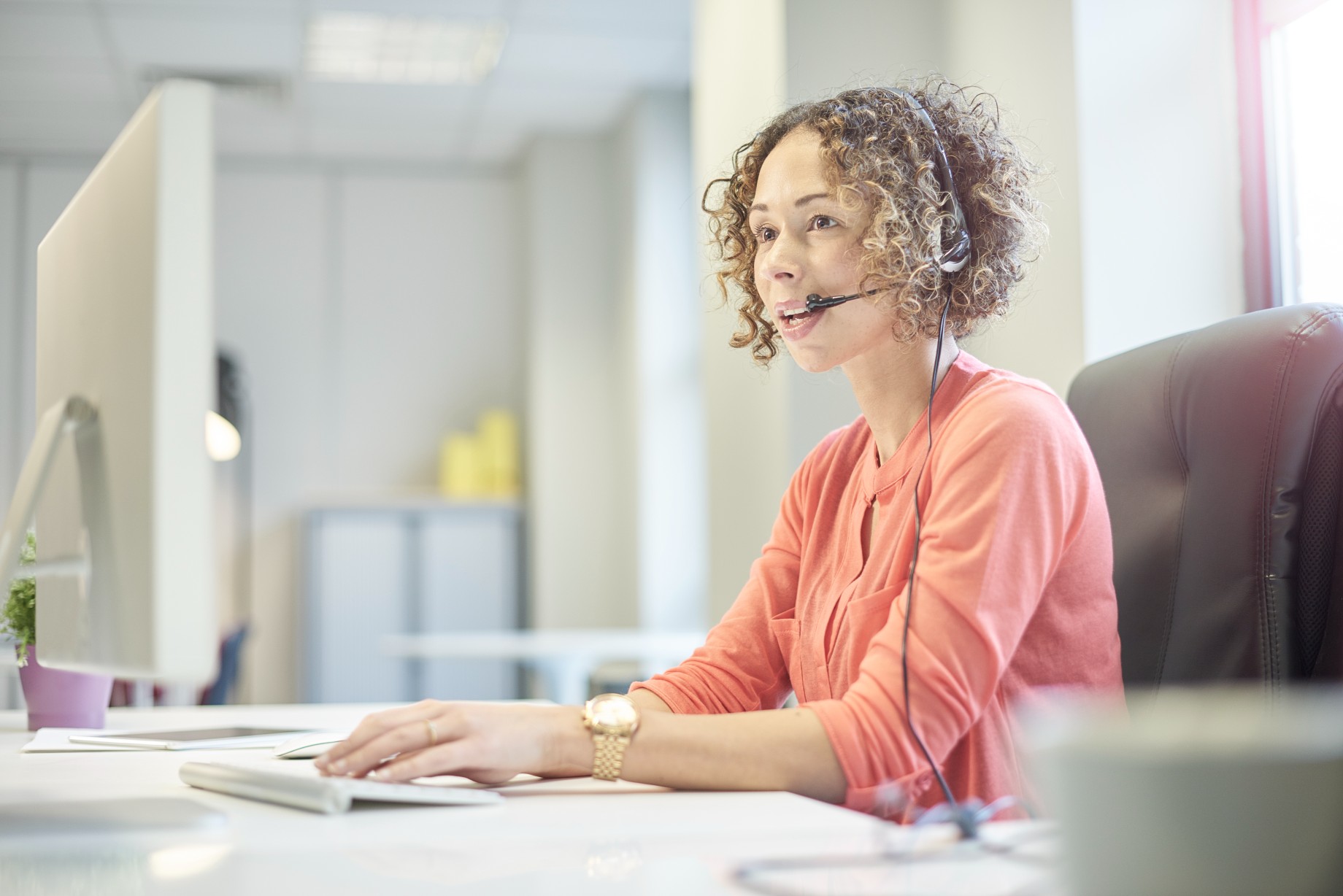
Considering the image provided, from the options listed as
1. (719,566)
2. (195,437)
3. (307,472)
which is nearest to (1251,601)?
(195,437)

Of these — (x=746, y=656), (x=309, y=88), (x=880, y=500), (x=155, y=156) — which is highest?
(x=309, y=88)

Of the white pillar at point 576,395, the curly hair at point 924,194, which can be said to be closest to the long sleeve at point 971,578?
the curly hair at point 924,194

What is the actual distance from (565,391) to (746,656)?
422cm

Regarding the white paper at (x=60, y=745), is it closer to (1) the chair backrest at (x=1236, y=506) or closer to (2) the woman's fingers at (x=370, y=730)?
(2) the woman's fingers at (x=370, y=730)

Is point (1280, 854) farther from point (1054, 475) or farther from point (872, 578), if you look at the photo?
point (872, 578)

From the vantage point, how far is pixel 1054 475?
1.10 metres

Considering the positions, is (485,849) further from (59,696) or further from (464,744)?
(59,696)

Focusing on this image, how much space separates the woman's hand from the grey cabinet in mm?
4427

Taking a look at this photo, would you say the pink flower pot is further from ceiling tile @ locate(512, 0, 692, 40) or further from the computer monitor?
ceiling tile @ locate(512, 0, 692, 40)

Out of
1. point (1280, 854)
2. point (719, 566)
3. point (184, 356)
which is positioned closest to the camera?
point (1280, 854)

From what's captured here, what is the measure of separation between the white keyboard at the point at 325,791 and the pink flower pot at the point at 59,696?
735 millimetres

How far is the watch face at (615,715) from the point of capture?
0.99 m

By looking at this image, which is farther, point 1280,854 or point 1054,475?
point 1054,475

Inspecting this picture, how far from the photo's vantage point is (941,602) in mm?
1031
